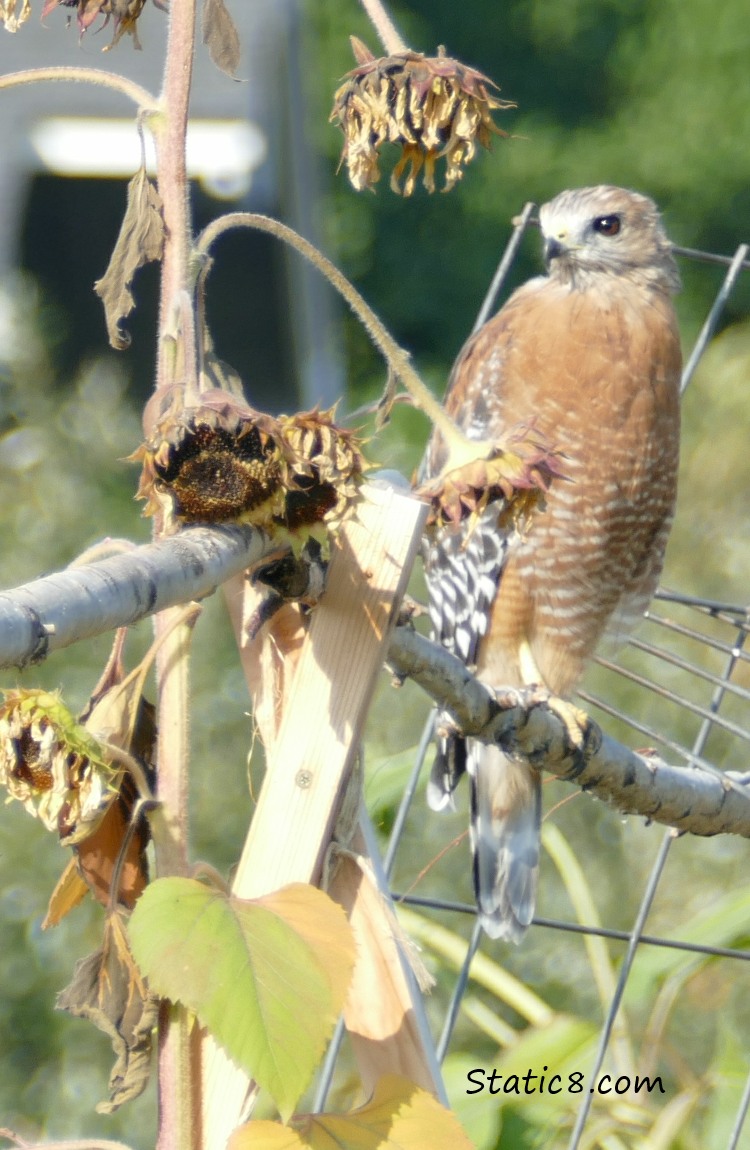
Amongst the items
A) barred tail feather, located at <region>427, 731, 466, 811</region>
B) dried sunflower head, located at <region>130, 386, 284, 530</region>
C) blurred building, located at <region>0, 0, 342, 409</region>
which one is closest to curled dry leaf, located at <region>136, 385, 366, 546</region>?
dried sunflower head, located at <region>130, 386, 284, 530</region>

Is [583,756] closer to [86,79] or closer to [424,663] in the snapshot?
[424,663]

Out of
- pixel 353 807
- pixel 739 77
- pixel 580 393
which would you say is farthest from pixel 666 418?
pixel 739 77

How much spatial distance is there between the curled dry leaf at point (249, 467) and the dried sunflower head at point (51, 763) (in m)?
0.07

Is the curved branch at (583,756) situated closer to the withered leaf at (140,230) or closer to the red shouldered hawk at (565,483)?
the withered leaf at (140,230)

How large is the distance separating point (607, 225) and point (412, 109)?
1.11 meters

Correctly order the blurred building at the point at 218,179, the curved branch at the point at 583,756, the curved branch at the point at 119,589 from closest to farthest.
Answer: the curved branch at the point at 119,589 < the curved branch at the point at 583,756 < the blurred building at the point at 218,179

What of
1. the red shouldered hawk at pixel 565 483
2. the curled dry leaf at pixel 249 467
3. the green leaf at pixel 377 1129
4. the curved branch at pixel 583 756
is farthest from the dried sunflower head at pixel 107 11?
the red shouldered hawk at pixel 565 483

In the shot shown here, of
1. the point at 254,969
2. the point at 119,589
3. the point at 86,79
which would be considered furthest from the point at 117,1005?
the point at 86,79

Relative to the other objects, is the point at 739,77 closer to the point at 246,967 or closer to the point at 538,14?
the point at 538,14

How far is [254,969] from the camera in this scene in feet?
1.53

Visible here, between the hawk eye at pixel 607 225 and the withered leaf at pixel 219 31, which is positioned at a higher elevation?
the withered leaf at pixel 219 31

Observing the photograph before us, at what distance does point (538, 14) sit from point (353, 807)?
5.19 m

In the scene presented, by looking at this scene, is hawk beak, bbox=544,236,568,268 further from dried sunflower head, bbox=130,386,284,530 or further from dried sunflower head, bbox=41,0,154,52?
dried sunflower head, bbox=130,386,284,530

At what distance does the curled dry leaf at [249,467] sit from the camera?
1.42 ft
